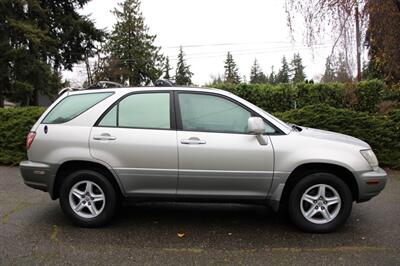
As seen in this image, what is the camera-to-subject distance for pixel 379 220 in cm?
566

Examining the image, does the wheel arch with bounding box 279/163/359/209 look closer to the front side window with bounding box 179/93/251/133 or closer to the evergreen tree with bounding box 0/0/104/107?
the front side window with bounding box 179/93/251/133

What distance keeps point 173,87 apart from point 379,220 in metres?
3.16

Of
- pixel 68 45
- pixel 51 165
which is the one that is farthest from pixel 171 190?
pixel 68 45

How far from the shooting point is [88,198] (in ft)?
17.3

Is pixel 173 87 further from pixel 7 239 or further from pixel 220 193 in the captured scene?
pixel 7 239

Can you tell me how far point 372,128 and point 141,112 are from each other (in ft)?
19.1

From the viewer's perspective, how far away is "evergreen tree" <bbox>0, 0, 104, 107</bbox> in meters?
25.6

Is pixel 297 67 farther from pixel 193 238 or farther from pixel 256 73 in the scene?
pixel 193 238

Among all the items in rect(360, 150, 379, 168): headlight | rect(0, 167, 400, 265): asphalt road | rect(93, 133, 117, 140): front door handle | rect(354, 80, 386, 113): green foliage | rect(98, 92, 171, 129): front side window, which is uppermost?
rect(354, 80, 386, 113): green foliage

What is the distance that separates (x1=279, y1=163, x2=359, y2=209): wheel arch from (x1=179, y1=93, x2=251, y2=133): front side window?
0.80 meters

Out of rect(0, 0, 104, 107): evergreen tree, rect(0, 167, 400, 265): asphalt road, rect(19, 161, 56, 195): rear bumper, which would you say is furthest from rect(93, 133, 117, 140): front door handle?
rect(0, 0, 104, 107): evergreen tree

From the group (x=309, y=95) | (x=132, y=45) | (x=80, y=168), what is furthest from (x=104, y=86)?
(x=132, y=45)

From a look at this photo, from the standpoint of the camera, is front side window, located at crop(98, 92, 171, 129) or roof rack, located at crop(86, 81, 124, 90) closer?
front side window, located at crop(98, 92, 171, 129)

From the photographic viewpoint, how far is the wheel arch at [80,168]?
525 cm
